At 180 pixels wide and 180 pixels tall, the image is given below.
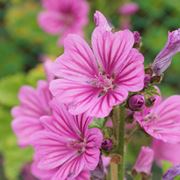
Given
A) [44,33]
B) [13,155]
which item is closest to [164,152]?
[13,155]

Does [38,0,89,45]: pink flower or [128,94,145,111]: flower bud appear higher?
[38,0,89,45]: pink flower

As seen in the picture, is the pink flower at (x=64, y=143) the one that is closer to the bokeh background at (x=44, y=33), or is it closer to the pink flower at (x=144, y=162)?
the pink flower at (x=144, y=162)

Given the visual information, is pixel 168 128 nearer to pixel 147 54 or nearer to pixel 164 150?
pixel 164 150

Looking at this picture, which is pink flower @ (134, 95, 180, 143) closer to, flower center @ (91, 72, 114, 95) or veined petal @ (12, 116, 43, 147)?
flower center @ (91, 72, 114, 95)

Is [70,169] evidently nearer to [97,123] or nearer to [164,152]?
[97,123]

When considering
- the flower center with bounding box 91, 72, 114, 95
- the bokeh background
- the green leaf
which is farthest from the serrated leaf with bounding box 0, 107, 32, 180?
the flower center with bounding box 91, 72, 114, 95

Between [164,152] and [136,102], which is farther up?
[136,102]

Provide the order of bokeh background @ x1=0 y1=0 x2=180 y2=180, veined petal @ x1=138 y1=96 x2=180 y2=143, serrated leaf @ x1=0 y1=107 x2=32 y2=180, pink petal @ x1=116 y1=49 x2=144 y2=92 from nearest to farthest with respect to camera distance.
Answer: pink petal @ x1=116 y1=49 x2=144 y2=92, veined petal @ x1=138 y1=96 x2=180 y2=143, serrated leaf @ x1=0 y1=107 x2=32 y2=180, bokeh background @ x1=0 y1=0 x2=180 y2=180
